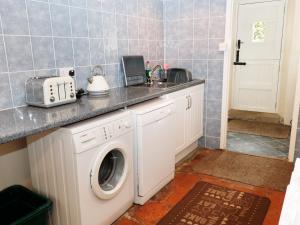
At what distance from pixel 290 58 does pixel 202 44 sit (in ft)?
6.17

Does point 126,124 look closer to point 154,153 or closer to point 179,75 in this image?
point 154,153

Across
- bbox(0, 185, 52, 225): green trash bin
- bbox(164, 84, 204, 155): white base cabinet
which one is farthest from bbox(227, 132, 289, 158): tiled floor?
bbox(0, 185, 52, 225): green trash bin

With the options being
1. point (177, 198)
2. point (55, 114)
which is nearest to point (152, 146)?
point (177, 198)

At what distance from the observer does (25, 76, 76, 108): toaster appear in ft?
5.72

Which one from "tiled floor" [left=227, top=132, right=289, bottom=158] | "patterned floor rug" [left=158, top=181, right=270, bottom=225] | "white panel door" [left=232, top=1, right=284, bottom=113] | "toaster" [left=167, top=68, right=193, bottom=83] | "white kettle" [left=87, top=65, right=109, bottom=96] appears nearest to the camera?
"patterned floor rug" [left=158, top=181, right=270, bottom=225]

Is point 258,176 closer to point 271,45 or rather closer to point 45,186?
point 45,186

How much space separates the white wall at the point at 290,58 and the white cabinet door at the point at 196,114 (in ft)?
6.00

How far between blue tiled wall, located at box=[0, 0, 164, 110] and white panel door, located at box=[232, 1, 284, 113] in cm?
218

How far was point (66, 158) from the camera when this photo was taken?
1554mm

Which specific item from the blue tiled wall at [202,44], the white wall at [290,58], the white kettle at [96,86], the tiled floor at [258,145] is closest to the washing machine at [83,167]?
the white kettle at [96,86]

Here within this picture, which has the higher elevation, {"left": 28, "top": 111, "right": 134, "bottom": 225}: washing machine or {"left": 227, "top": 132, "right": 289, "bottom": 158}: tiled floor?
{"left": 28, "top": 111, "right": 134, "bottom": 225}: washing machine

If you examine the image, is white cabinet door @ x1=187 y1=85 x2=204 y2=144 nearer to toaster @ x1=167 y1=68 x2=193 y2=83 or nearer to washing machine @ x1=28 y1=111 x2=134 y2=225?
toaster @ x1=167 y1=68 x2=193 y2=83

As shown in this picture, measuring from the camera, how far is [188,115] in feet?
9.57

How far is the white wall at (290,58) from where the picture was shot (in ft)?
13.2
